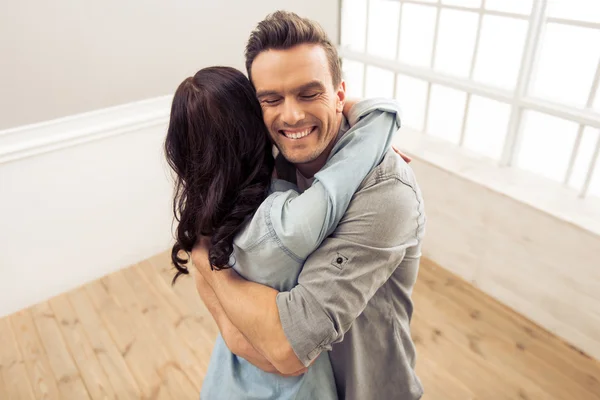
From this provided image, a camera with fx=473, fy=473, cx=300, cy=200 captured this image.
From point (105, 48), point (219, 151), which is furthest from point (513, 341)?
point (105, 48)

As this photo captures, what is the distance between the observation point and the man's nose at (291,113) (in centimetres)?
114

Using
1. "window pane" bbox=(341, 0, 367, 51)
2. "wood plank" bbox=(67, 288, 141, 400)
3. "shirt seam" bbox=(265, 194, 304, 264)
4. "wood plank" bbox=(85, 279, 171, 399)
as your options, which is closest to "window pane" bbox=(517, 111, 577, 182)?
"window pane" bbox=(341, 0, 367, 51)

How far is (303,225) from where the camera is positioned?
979 mm

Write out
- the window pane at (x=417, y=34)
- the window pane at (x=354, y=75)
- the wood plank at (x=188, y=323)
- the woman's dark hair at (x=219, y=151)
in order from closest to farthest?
the woman's dark hair at (x=219, y=151) → the wood plank at (x=188, y=323) → the window pane at (x=417, y=34) → the window pane at (x=354, y=75)

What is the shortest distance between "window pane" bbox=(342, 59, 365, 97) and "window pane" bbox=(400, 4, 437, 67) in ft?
1.27

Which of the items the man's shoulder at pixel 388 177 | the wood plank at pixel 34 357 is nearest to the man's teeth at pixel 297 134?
the man's shoulder at pixel 388 177

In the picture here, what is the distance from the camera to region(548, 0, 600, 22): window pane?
6.50ft

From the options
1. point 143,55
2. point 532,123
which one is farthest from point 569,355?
point 143,55

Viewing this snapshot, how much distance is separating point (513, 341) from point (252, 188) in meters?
1.75

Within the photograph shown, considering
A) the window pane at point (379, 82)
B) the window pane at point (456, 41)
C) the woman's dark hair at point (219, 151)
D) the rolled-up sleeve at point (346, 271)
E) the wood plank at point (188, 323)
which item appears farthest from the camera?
the window pane at point (379, 82)

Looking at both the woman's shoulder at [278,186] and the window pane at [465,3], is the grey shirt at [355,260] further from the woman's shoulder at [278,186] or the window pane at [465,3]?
the window pane at [465,3]

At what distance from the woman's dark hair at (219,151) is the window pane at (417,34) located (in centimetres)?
181

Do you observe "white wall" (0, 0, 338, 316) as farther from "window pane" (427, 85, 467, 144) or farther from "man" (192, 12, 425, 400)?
"man" (192, 12, 425, 400)

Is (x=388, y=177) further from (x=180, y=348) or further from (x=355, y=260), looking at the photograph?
(x=180, y=348)
